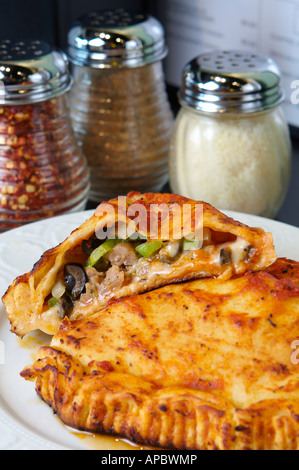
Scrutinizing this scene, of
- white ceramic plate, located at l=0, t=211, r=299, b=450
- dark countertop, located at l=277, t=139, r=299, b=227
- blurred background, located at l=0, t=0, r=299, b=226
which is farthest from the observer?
blurred background, located at l=0, t=0, r=299, b=226

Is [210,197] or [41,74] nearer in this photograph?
[41,74]

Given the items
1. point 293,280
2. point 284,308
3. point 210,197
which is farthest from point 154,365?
point 210,197

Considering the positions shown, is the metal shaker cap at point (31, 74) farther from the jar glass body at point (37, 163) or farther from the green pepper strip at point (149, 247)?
the green pepper strip at point (149, 247)

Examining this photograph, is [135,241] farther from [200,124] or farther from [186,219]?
[200,124]

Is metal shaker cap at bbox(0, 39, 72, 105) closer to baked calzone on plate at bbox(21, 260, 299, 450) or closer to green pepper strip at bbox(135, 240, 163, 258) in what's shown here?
green pepper strip at bbox(135, 240, 163, 258)

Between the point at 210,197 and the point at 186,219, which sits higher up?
the point at 186,219

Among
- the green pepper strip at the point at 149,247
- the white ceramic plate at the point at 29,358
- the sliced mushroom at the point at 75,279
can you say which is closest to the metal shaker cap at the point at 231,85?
the white ceramic plate at the point at 29,358

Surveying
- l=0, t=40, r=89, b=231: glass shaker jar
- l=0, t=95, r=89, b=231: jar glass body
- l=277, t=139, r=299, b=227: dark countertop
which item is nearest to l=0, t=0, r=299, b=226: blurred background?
l=277, t=139, r=299, b=227: dark countertop
